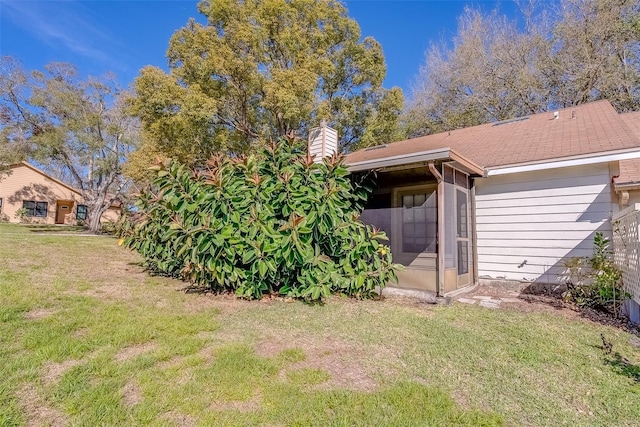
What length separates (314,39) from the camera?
50.3ft

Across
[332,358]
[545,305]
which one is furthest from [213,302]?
[545,305]

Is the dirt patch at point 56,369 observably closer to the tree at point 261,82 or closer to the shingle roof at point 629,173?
the shingle roof at point 629,173

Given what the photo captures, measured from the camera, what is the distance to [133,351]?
3.04 meters

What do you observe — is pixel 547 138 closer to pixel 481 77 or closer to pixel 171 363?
pixel 171 363

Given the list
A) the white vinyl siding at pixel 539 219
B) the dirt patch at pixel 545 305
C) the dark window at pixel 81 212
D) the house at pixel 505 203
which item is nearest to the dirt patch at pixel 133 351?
the house at pixel 505 203

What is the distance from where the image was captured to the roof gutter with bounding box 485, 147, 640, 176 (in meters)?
5.26

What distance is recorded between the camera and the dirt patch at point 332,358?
2674 millimetres

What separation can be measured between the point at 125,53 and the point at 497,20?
17197mm

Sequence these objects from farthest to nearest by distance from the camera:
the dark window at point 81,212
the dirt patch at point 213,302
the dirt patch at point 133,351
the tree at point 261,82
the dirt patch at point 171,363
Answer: the dark window at point 81,212 → the tree at point 261,82 → the dirt patch at point 213,302 → the dirt patch at point 133,351 → the dirt patch at point 171,363

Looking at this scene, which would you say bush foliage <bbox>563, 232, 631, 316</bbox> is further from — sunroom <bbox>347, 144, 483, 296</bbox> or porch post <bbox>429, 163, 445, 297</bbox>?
porch post <bbox>429, 163, 445, 297</bbox>

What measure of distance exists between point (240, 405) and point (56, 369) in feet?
5.00

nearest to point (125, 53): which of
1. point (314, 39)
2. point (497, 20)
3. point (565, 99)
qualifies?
point (314, 39)

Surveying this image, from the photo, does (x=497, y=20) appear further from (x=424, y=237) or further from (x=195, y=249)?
(x=195, y=249)

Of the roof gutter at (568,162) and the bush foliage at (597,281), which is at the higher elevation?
the roof gutter at (568,162)
